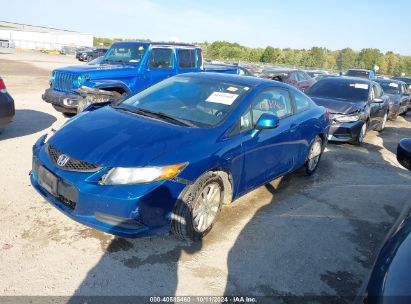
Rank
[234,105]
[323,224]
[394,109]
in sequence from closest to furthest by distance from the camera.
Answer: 1. [234,105]
2. [323,224]
3. [394,109]

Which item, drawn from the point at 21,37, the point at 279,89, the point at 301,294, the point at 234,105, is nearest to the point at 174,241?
the point at 301,294

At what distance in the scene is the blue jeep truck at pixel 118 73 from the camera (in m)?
7.43

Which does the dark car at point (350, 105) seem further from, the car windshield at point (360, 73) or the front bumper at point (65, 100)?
the car windshield at point (360, 73)

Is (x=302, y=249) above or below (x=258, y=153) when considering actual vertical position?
below

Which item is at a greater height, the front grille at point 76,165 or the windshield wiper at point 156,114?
the windshield wiper at point 156,114

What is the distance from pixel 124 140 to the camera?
3.35 m

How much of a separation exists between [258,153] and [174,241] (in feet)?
4.51

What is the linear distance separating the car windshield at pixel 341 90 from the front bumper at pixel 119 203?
7186 millimetres

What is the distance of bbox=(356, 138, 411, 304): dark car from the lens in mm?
1597

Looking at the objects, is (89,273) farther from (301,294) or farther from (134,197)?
(301,294)

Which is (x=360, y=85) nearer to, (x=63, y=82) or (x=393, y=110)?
(x=393, y=110)

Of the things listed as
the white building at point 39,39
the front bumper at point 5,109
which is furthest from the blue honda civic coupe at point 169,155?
the white building at point 39,39

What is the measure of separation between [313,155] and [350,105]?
3.23m

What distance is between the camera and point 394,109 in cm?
1308
